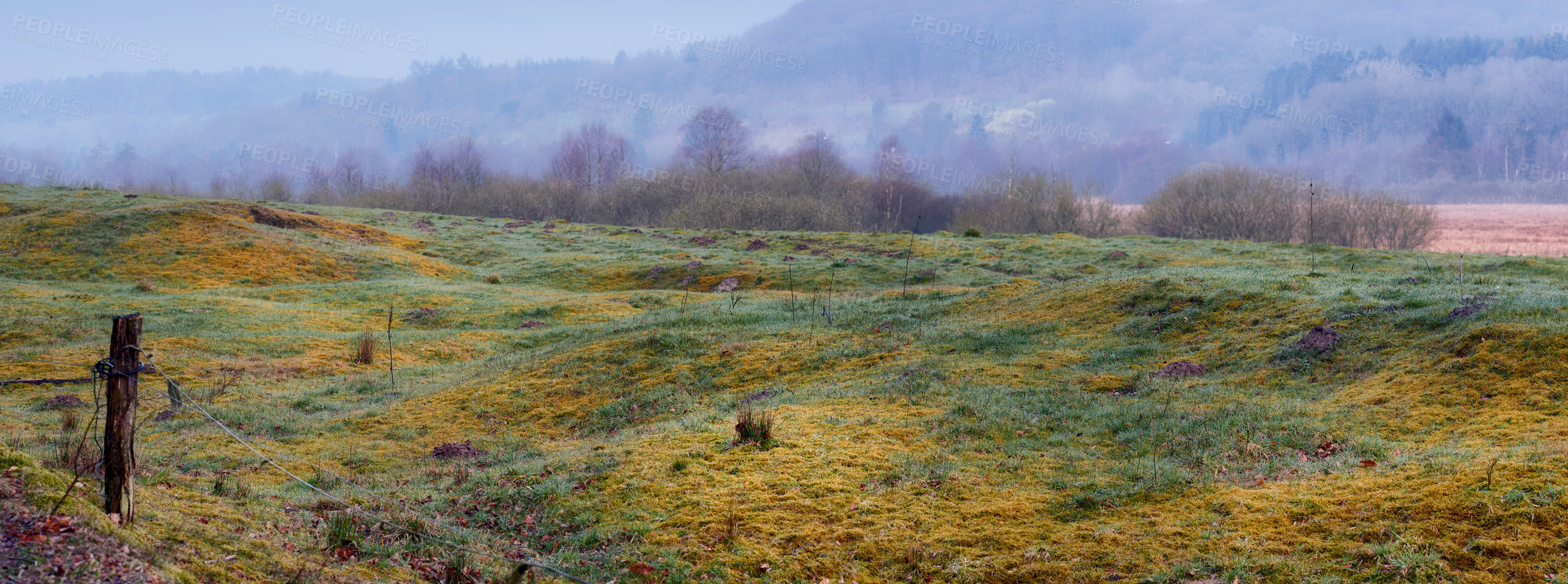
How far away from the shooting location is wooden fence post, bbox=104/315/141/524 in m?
5.63

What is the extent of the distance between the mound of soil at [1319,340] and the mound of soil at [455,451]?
1262 centimetres

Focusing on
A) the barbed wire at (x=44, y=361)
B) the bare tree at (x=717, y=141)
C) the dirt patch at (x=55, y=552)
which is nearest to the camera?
the dirt patch at (x=55, y=552)

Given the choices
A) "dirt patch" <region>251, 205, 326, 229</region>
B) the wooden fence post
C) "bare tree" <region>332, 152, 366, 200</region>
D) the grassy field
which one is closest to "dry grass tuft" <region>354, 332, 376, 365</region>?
the grassy field

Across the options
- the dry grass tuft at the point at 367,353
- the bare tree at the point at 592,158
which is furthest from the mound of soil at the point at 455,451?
the bare tree at the point at 592,158

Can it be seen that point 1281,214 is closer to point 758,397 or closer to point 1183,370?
point 1183,370

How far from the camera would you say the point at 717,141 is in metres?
121

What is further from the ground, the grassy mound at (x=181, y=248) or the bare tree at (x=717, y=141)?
the bare tree at (x=717, y=141)

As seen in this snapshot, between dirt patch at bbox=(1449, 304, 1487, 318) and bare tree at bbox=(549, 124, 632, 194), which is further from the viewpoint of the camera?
bare tree at bbox=(549, 124, 632, 194)

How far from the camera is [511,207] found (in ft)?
299

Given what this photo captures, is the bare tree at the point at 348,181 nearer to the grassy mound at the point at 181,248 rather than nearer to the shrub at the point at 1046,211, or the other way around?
the grassy mound at the point at 181,248

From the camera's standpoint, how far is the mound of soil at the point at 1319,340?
39.7ft

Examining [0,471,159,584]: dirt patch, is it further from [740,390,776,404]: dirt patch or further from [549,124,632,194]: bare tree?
[549,124,632,194]: bare tree

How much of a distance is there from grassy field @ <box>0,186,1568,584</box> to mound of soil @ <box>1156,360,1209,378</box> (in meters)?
0.16

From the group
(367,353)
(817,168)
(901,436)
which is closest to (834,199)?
(817,168)
